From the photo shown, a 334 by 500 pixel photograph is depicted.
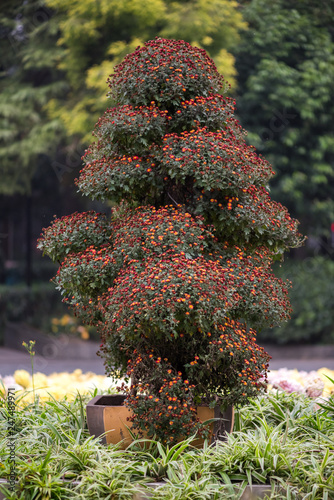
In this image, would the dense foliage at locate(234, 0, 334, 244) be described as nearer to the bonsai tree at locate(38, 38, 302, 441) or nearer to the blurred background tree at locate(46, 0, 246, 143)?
the blurred background tree at locate(46, 0, 246, 143)

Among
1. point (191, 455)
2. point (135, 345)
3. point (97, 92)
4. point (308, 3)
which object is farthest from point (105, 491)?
point (308, 3)

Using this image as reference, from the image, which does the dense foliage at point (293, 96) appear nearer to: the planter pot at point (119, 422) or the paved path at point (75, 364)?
→ the paved path at point (75, 364)

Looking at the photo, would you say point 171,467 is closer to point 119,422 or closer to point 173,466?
point 173,466

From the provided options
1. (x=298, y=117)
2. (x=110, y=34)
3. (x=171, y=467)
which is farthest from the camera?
(x=298, y=117)

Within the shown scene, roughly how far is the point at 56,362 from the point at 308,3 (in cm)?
975

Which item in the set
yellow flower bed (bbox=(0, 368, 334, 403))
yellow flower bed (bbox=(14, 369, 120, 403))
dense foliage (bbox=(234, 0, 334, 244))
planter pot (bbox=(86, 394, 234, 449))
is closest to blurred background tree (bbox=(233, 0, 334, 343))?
dense foliage (bbox=(234, 0, 334, 244))

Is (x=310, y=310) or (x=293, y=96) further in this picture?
(x=293, y=96)

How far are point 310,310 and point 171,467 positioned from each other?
920 centimetres

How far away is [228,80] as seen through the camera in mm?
12117

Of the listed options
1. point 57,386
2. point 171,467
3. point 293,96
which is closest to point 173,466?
point 171,467

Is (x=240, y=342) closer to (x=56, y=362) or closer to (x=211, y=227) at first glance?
(x=211, y=227)

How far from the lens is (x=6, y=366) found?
476 inches

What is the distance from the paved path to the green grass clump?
7315 millimetres

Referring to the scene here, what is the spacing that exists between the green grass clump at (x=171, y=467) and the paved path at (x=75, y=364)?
24.0ft
